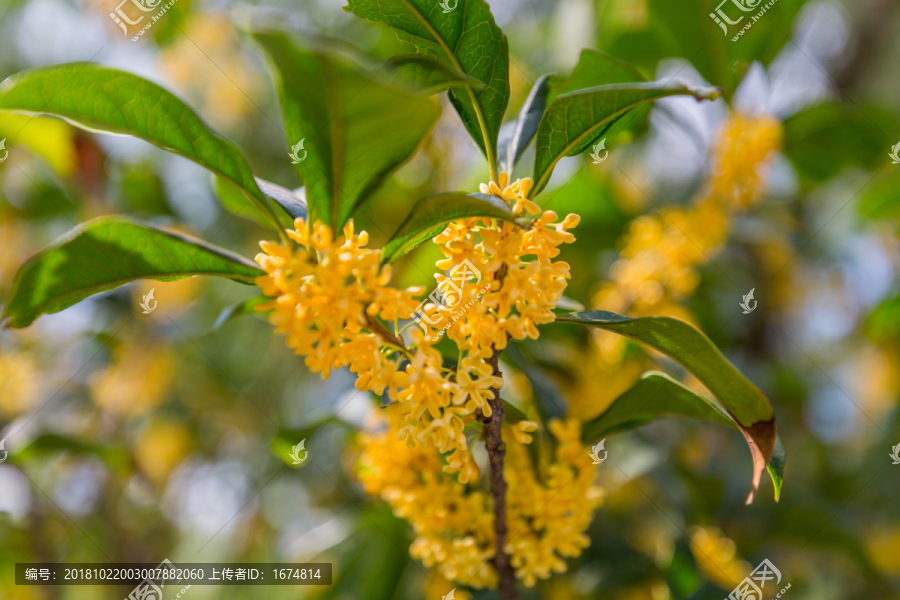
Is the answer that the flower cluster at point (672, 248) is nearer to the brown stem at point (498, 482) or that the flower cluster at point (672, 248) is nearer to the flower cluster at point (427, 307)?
the brown stem at point (498, 482)

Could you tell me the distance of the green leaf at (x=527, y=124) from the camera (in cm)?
118

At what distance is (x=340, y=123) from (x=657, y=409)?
0.95m

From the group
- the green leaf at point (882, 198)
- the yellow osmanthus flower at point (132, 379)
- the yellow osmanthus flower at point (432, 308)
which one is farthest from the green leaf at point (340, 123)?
the yellow osmanthus flower at point (132, 379)

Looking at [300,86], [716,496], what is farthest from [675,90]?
[716,496]

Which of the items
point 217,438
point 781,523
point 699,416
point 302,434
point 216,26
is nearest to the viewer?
point 699,416

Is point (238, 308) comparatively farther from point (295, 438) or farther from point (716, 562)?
point (716, 562)

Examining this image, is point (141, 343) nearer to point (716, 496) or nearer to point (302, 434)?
point (302, 434)

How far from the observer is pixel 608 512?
8.20 feet

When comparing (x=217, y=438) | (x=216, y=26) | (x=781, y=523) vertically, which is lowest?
(x=217, y=438)

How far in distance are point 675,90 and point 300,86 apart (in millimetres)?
570

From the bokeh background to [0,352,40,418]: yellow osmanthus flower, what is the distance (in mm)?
12

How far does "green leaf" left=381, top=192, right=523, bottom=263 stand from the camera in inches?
33.8

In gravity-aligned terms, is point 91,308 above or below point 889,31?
below

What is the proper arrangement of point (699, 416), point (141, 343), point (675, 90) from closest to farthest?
point (675, 90) < point (699, 416) < point (141, 343)
